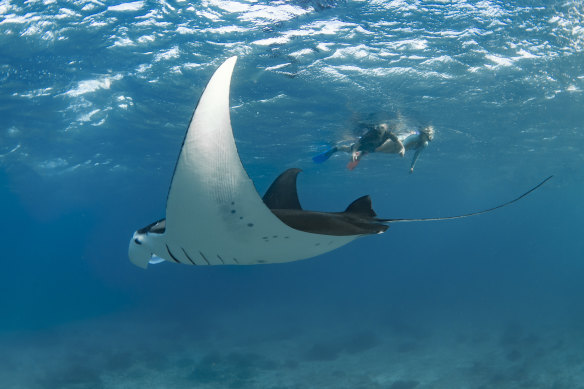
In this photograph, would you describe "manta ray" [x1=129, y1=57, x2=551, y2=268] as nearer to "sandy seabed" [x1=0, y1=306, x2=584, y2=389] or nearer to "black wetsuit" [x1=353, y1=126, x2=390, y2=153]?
"black wetsuit" [x1=353, y1=126, x2=390, y2=153]

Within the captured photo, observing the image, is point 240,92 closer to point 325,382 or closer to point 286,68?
point 286,68

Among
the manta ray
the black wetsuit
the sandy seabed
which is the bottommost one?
the sandy seabed

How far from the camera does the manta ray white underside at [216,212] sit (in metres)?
2.42

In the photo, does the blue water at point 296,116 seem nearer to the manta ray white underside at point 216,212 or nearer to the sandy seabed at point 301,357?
the sandy seabed at point 301,357

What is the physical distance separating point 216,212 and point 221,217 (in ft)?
0.23

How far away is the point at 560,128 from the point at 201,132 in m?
26.5

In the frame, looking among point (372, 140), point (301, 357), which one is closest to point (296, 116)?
point (372, 140)

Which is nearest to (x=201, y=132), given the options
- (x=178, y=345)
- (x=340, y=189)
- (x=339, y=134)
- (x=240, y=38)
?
(x=240, y=38)

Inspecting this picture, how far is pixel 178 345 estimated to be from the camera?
70.1 feet

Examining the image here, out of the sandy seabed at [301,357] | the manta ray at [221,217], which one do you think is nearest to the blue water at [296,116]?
the sandy seabed at [301,357]

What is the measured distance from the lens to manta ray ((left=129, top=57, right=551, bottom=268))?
244 cm

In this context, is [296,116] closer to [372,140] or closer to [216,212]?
[372,140]

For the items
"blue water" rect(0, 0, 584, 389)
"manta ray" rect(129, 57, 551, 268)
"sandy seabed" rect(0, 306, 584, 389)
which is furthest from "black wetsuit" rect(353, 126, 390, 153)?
"manta ray" rect(129, 57, 551, 268)

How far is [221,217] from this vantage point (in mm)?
2947
